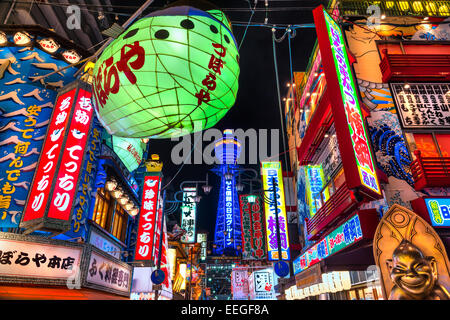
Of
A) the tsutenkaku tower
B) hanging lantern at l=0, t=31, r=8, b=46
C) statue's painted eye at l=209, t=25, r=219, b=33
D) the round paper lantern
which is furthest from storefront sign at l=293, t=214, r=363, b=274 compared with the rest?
the tsutenkaku tower

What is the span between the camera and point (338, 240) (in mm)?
9734

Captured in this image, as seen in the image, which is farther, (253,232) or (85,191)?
(253,232)

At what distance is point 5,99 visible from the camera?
9.82 metres

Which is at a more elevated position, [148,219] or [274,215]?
[274,215]

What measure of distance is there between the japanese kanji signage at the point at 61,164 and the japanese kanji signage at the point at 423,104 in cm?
1194

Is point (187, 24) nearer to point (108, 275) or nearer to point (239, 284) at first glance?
point (108, 275)

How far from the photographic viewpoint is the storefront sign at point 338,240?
27.8 ft

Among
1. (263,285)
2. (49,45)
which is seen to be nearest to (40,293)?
(49,45)

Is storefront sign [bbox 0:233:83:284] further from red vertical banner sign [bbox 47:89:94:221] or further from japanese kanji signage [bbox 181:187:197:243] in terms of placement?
japanese kanji signage [bbox 181:187:197:243]

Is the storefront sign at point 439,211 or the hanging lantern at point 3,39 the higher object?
the hanging lantern at point 3,39

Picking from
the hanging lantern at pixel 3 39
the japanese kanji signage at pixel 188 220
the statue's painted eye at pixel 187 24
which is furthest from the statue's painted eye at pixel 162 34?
the japanese kanji signage at pixel 188 220

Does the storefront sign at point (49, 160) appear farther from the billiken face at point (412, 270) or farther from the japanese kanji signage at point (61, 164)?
the billiken face at point (412, 270)

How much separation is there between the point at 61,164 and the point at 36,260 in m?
2.94
